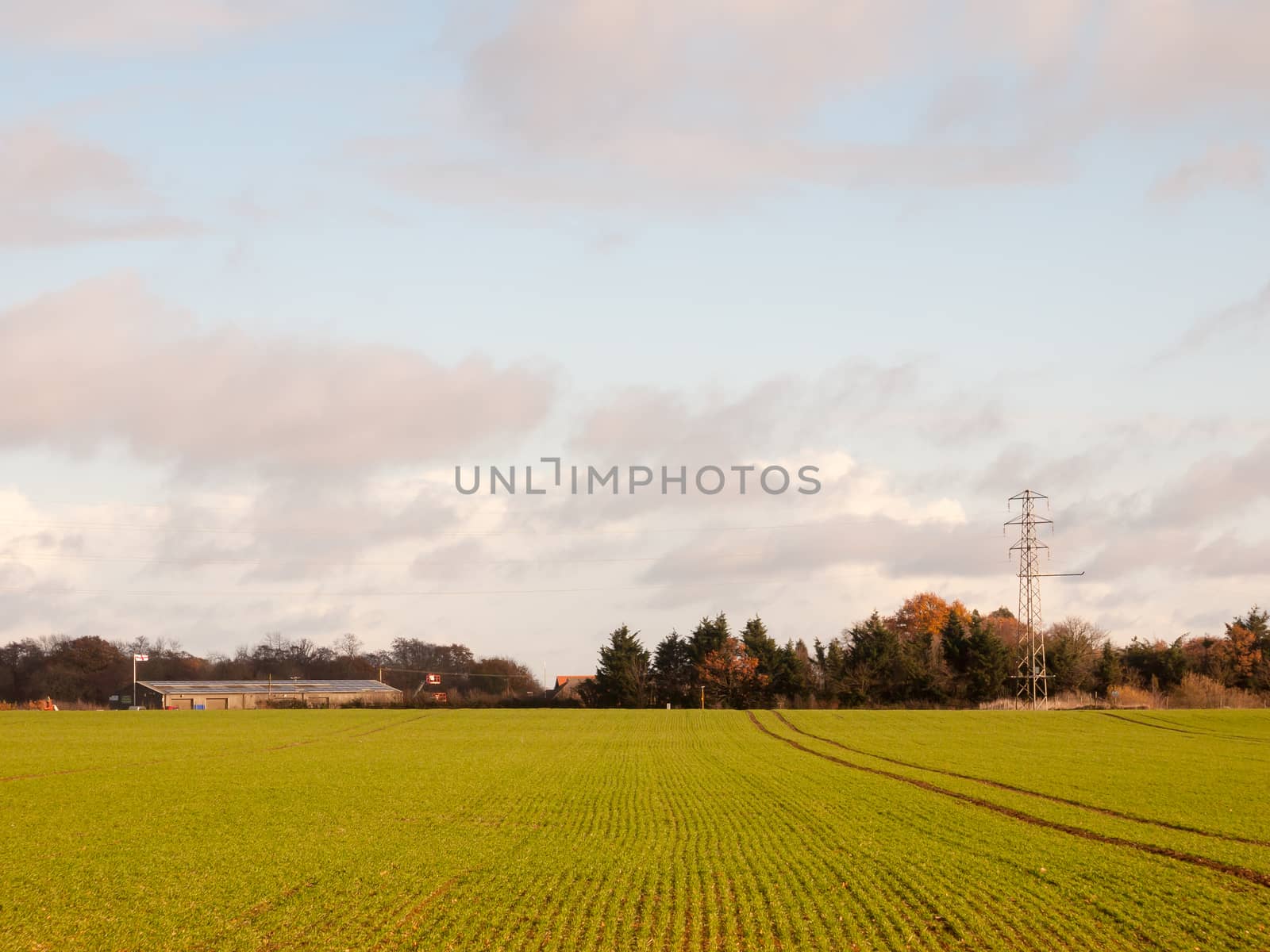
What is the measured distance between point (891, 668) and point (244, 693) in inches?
2733

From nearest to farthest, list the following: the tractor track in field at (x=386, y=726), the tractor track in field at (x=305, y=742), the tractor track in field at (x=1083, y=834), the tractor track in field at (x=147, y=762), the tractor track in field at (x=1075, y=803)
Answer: the tractor track in field at (x=1083, y=834) → the tractor track in field at (x=1075, y=803) → the tractor track in field at (x=147, y=762) → the tractor track in field at (x=305, y=742) → the tractor track in field at (x=386, y=726)

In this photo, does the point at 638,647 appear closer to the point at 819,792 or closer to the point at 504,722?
the point at 504,722

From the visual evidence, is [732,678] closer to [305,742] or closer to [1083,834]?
[305,742]

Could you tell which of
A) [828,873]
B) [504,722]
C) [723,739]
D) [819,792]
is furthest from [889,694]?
[828,873]

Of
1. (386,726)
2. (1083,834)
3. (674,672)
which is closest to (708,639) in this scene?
(674,672)

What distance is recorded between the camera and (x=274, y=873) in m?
20.1

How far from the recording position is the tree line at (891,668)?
105m

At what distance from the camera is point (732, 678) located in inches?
4451

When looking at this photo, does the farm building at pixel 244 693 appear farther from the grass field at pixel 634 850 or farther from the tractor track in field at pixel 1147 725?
the grass field at pixel 634 850

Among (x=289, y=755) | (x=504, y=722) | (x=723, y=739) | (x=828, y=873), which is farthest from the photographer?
(x=504, y=722)

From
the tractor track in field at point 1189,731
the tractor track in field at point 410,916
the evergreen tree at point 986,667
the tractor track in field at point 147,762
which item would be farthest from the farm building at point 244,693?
the tractor track in field at point 410,916

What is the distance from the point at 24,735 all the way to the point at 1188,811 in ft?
185

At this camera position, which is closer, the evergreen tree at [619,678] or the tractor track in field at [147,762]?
the tractor track in field at [147,762]

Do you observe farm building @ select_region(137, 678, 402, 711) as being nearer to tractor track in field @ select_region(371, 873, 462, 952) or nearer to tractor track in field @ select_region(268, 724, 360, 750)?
tractor track in field @ select_region(268, 724, 360, 750)
